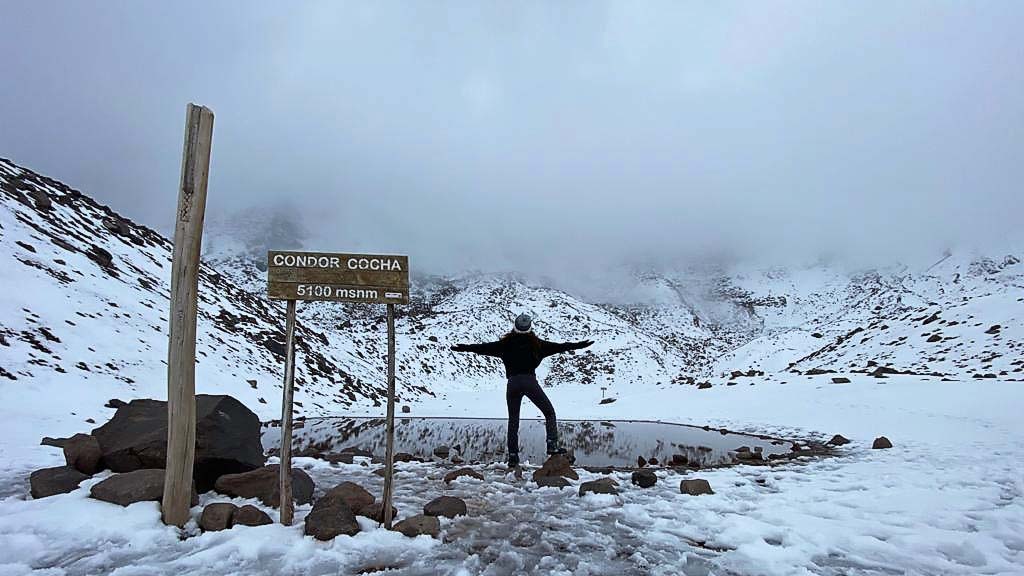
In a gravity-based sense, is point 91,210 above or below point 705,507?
above

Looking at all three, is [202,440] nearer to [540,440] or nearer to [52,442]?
[52,442]

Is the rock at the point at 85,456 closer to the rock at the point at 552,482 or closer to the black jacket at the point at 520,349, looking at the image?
the black jacket at the point at 520,349

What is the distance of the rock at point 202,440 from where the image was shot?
6.51m

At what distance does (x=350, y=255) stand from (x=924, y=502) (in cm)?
767

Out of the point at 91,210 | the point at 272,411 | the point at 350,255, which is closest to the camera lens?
the point at 350,255

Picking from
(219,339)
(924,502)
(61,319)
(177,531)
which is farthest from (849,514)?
(219,339)

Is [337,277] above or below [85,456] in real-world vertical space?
above

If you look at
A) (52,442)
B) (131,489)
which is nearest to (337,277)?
(131,489)

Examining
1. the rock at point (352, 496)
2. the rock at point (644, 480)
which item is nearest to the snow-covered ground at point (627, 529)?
the rock at point (644, 480)

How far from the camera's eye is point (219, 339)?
2444 cm

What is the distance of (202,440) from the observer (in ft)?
21.4

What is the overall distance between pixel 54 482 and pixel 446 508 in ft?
15.4

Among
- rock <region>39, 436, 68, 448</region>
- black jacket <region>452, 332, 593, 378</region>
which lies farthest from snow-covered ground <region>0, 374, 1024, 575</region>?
black jacket <region>452, 332, 593, 378</region>

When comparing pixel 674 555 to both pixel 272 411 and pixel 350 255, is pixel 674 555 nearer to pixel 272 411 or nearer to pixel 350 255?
pixel 350 255
